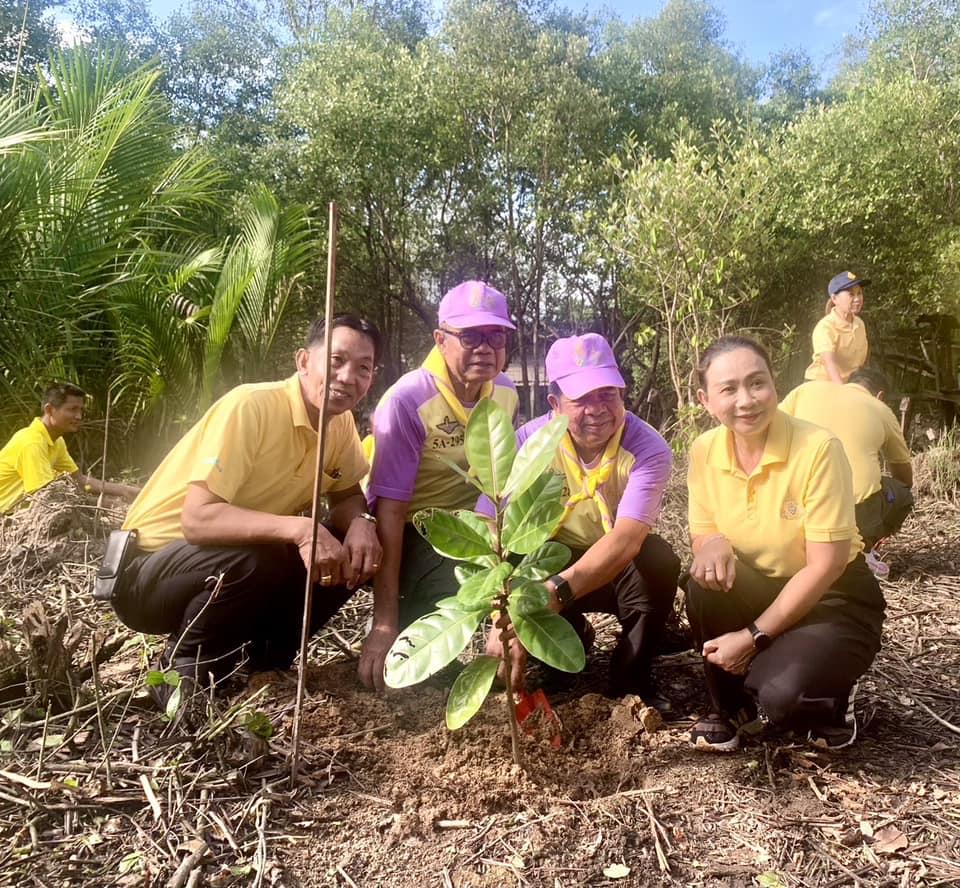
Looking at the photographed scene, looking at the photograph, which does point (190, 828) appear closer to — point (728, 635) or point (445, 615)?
point (445, 615)

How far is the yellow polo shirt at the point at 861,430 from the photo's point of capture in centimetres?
343

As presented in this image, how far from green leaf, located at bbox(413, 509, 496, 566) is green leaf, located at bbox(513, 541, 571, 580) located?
0.08 m

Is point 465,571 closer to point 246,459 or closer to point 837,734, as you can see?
point 246,459

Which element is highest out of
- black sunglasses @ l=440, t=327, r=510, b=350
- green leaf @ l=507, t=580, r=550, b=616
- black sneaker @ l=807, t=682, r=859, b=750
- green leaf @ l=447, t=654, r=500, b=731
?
black sunglasses @ l=440, t=327, r=510, b=350

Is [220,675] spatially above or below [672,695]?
above

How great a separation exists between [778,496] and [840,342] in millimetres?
3897

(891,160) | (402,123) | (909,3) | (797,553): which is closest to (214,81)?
(402,123)

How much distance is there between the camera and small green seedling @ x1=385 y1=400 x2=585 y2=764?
161cm

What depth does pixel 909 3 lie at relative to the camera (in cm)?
1609

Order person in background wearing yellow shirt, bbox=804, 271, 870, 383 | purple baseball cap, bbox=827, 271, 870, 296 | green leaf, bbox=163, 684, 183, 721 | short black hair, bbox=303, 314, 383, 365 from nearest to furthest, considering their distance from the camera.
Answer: green leaf, bbox=163, 684, 183, 721, short black hair, bbox=303, 314, 383, 365, person in background wearing yellow shirt, bbox=804, 271, 870, 383, purple baseball cap, bbox=827, 271, 870, 296

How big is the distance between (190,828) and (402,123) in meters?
11.2

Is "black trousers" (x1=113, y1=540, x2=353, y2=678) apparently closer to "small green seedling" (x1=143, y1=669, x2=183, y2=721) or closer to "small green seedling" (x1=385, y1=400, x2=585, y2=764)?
"small green seedling" (x1=143, y1=669, x2=183, y2=721)

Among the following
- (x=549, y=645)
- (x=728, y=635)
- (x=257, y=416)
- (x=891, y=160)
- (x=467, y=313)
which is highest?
(x=891, y=160)

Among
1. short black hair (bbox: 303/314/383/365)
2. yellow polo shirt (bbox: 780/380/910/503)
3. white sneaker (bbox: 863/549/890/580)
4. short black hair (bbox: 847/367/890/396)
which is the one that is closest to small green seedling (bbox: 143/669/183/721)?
short black hair (bbox: 303/314/383/365)
